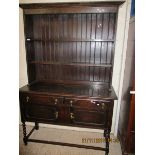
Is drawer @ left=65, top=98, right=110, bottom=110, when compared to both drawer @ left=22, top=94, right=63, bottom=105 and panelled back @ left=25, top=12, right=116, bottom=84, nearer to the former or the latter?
drawer @ left=22, top=94, right=63, bottom=105

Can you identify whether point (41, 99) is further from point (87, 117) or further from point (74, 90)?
point (87, 117)

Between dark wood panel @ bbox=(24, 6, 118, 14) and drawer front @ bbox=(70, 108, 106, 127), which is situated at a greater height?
dark wood panel @ bbox=(24, 6, 118, 14)

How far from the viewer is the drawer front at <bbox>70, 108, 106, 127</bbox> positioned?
1.82 metres

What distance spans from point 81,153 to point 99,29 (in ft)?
5.82

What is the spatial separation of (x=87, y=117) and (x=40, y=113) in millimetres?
663

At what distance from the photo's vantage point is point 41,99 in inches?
74.5

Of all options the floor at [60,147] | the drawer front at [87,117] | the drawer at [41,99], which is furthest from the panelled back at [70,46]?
the floor at [60,147]

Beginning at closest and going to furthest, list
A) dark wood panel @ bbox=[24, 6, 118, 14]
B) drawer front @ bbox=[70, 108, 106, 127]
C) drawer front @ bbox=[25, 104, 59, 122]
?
dark wood panel @ bbox=[24, 6, 118, 14] < drawer front @ bbox=[70, 108, 106, 127] < drawer front @ bbox=[25, 104, 59, 122]

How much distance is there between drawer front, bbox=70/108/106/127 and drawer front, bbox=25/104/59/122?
0.26 meters

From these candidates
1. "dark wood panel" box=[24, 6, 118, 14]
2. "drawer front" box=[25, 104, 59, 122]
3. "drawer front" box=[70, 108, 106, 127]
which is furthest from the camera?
"drawer front" box=[25, 104, 59, 122]

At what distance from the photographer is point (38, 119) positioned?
6.56ft

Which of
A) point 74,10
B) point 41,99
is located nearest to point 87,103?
point 41,99

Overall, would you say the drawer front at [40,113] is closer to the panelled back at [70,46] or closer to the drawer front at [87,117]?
the drawer front at [87,117]

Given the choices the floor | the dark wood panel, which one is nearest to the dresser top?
the floor
